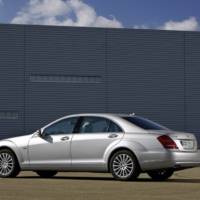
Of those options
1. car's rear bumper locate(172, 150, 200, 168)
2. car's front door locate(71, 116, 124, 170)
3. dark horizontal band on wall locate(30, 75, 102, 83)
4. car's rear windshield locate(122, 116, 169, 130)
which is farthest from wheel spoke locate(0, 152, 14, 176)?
dark horizontal band on wall locate(30, 75, 102, 83)

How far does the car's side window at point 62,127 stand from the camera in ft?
50.2

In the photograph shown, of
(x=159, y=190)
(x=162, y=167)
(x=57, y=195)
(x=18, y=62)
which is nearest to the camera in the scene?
(x=57, y=195)

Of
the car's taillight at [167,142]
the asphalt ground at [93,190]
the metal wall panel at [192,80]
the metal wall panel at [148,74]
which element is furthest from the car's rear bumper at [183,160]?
the metal wall panel at [192,80]

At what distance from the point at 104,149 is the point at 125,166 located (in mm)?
612

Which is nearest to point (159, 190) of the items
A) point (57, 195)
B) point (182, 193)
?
point (182, 193)

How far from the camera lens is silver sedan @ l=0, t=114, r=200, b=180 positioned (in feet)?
46.6

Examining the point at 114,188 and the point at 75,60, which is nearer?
the point at 114,188

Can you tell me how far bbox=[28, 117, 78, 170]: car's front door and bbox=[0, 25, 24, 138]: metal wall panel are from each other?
37.5 m

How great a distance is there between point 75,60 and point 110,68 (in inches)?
103

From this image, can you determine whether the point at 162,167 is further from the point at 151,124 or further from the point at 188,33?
the point at 188,33

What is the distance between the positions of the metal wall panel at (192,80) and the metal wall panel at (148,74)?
0.43 metres

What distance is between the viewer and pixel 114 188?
12.4 meters

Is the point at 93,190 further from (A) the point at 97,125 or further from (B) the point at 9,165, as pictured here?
(B) the point at 9,165

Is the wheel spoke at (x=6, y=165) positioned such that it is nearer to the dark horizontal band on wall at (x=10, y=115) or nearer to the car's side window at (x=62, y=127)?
the car's side window at (x=62, y=127)
